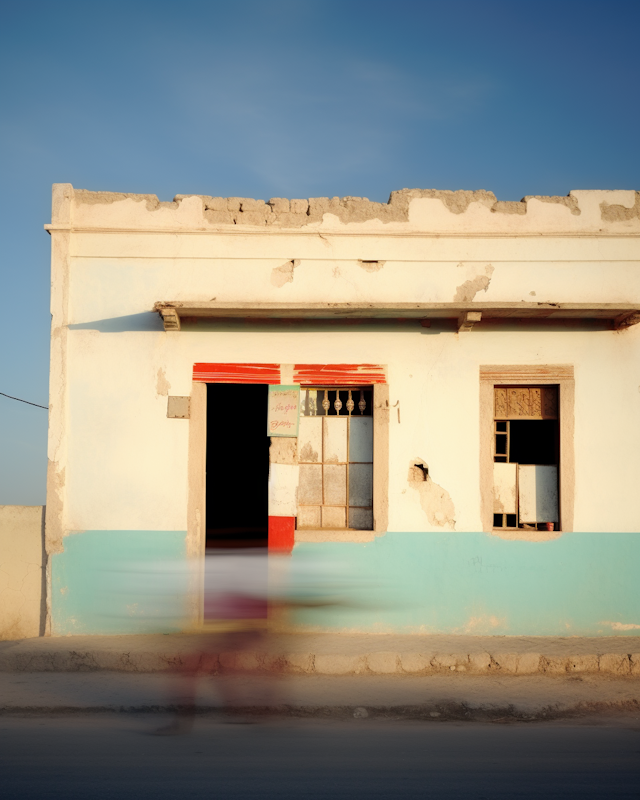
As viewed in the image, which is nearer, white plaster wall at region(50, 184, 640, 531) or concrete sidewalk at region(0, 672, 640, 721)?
concrete sidewalk at region(0, 672, 640, 721)

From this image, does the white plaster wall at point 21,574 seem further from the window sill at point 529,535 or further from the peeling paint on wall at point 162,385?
the window sill at point 529,535

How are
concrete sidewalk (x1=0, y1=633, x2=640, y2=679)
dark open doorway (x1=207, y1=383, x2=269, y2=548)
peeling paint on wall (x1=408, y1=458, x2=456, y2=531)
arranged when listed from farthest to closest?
dark open doorway (x1=207, y1=383, x2=269, y2=548) < peeling paint on wall (x1=408, y1=458, x2=456, y2=531) < concrete sidewalk (x1=0, y1=633, x2=640, y2=679)

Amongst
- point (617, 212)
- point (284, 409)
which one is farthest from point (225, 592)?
point (617, 212)

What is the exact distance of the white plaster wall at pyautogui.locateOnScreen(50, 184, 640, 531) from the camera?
7.07m

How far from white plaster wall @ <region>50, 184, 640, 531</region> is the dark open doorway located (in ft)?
17.2

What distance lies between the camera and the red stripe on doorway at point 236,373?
7.11 meters

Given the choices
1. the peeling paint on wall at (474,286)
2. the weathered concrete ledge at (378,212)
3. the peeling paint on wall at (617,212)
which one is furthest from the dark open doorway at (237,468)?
the peeling paint on wall at (617,212)

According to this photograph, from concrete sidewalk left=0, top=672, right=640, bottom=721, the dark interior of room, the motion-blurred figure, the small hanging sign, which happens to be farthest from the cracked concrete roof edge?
concrete sidewalk left=0, top=672, right=640, bottom=721

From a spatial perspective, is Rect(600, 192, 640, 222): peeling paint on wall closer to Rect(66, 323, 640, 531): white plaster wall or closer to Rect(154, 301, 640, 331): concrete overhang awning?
Rect(154, 301, 640, 331): concrete overhang awning

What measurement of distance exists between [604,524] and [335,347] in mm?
3237

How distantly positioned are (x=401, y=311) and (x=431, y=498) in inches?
74.7

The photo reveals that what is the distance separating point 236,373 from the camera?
7141 mm

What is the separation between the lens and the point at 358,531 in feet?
23.2

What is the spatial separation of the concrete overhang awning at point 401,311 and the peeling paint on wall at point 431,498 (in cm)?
150
